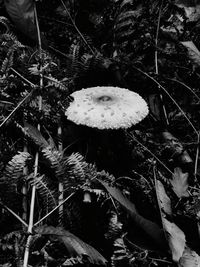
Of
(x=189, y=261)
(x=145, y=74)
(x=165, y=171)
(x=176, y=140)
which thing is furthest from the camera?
(x=145, y=74)

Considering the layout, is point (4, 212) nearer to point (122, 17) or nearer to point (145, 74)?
point (145, 74)

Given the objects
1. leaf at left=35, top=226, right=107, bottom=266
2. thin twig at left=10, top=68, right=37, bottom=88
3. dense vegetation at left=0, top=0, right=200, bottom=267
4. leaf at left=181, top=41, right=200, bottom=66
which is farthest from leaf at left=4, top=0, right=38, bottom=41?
leaf at left=35, top=226, right=107, bottom=266

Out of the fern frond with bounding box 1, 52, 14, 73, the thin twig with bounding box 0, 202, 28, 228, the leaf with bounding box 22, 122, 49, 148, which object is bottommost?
the thin twig with bounding box 0, 202, 28, 228

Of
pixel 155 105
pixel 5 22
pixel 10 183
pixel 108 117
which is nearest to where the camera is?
pixel 10 183

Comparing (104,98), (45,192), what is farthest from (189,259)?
(104,98)

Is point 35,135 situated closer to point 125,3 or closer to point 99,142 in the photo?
point 99,142

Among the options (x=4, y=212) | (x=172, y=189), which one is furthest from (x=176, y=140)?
(x=4, y=212)

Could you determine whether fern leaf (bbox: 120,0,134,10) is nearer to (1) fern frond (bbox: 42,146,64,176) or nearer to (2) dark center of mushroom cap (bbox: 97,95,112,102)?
(2) dark center of mushroom cap (bbox: 97,95,112,102)
